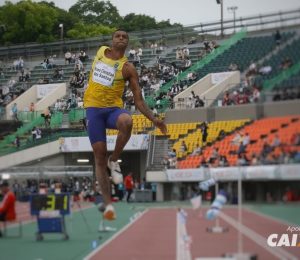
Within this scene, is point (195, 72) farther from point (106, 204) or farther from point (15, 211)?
point (15, 211)

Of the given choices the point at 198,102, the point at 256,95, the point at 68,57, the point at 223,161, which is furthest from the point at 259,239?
the point at 68,57

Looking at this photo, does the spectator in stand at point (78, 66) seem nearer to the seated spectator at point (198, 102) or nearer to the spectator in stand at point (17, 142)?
the spectator in stand at point (17, 142)

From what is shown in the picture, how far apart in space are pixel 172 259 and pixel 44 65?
322 cm

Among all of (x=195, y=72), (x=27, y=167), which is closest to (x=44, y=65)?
(x=27, y=167)

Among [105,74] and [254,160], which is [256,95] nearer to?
[254,160]

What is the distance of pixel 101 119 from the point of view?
4766mm

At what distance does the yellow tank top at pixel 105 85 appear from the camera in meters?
4.71

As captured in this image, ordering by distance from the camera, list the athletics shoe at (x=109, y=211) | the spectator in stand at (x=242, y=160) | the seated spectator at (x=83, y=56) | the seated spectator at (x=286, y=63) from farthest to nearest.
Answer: the seated spectator at (x=83, y=56) < the athletics shoe at (x=109, y=211) < the spectator in stand at (x=242, y=160) < the seated spectator at (x=286, y=63)

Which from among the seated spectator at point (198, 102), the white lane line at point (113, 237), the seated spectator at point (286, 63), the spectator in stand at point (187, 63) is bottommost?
the white lane line at point (113, 237)

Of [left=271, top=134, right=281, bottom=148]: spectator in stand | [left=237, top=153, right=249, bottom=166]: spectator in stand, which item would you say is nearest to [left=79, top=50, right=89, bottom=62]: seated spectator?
[left=237, top=153, right=249, bottom=166]: spectator in stand

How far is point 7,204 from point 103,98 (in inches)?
69.4

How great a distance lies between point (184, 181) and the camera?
15.8 feet

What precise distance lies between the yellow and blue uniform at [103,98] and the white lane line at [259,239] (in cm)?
111

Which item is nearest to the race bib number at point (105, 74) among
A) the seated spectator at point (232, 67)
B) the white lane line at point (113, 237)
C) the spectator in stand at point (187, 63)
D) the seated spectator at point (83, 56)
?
the seated spectator at point (232, 67)
